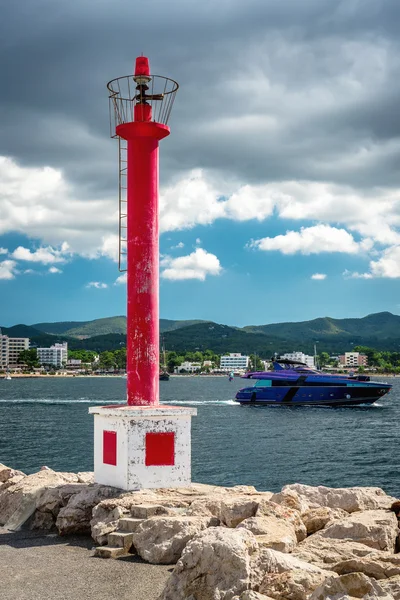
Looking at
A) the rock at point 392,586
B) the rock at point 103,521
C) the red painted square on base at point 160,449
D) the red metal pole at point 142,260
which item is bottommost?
the rock at point 103,521

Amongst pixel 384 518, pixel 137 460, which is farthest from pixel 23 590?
pixel 384 518

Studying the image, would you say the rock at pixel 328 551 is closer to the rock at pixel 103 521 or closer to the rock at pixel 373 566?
the rock at pixel 373 566

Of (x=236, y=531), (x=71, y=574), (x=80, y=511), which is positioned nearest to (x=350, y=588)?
(x=236, y=531)

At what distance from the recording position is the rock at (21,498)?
429 inches

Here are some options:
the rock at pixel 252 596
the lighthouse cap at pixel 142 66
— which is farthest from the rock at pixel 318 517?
the lighthouse cap at pixel 142 66

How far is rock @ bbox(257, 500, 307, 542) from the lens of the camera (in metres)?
8.74

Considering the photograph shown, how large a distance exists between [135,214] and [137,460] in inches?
151

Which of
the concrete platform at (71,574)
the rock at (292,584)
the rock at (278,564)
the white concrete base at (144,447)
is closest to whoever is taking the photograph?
the rock at (292,584)

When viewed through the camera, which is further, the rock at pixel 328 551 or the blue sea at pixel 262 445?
the blue sea at pixel 262 445

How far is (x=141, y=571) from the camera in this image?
27.3 ft

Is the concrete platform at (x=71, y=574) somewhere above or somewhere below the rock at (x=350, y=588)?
below

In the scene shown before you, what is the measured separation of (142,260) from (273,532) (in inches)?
199

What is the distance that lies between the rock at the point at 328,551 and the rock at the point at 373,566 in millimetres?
277

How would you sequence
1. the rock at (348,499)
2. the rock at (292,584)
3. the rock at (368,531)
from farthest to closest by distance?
the rock at (348,499) → the rock at (368,531) → the rock at (292,584)
